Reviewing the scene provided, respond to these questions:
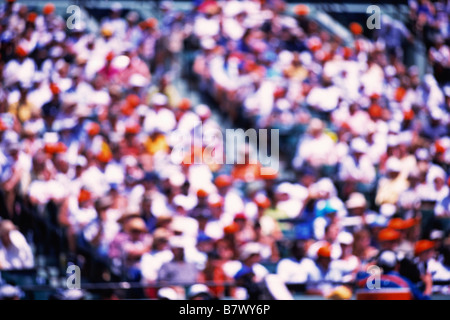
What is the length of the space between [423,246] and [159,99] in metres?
1.99

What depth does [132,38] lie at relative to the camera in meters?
5.14

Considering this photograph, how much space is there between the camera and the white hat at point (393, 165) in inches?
189

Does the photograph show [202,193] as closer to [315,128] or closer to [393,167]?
[315,128]

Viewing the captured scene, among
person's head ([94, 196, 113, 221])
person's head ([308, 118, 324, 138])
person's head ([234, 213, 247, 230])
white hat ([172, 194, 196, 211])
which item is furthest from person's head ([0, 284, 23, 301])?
person's head ([308, 118, 324, 138])

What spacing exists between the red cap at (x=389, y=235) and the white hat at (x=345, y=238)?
6.6 inches

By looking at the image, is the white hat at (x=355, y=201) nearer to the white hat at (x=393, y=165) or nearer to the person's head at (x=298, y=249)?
the white hat at (x=393, y=165)

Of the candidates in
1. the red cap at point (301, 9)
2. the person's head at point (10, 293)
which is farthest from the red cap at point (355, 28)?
the person's head at point (10, 293)

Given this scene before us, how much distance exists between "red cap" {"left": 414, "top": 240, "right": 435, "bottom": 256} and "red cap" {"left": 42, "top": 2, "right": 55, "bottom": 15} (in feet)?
8.53

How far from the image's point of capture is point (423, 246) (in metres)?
4.39

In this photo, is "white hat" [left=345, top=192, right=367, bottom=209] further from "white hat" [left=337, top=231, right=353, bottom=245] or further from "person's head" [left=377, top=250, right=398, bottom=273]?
"person's head" [left=377, top=250, right=398, bottom=273]

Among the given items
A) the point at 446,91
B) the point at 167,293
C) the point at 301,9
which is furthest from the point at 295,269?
the point at 301,9
